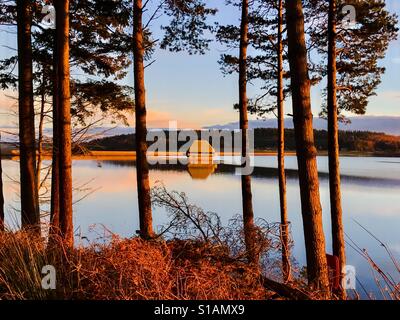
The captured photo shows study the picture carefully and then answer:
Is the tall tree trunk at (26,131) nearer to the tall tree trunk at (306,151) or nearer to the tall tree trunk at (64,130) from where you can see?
the tall tree trunk at (64,130)

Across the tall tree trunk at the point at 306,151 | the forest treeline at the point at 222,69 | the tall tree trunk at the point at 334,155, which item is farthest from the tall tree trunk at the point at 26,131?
the tall tree trunk at the point at 334,155

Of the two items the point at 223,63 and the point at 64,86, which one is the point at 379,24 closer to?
the point at 223,63

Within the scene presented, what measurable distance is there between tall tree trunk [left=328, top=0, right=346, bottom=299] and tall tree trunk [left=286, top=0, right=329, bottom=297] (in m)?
5.45

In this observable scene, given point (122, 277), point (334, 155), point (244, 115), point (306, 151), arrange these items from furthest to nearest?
1. point (244, 115)
2. point (334, 155)
3. point (306, 151)
4. point (122, 277)

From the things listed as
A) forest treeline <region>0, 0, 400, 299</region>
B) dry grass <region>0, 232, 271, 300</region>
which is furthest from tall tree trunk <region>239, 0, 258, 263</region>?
dry grass <region>0, 232, 271, 300</region>

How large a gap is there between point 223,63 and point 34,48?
Answer: 23.3ft

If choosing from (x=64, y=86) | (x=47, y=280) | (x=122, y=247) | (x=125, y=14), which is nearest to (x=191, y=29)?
(x=125, y=14)

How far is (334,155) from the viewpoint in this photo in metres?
12.0

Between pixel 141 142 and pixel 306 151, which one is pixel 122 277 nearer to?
pixel 306 151

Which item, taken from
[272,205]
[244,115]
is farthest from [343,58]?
[272,205]

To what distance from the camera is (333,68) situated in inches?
488

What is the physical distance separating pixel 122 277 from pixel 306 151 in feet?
11.1

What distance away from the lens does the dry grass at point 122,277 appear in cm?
488

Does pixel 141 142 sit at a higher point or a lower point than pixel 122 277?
higher
